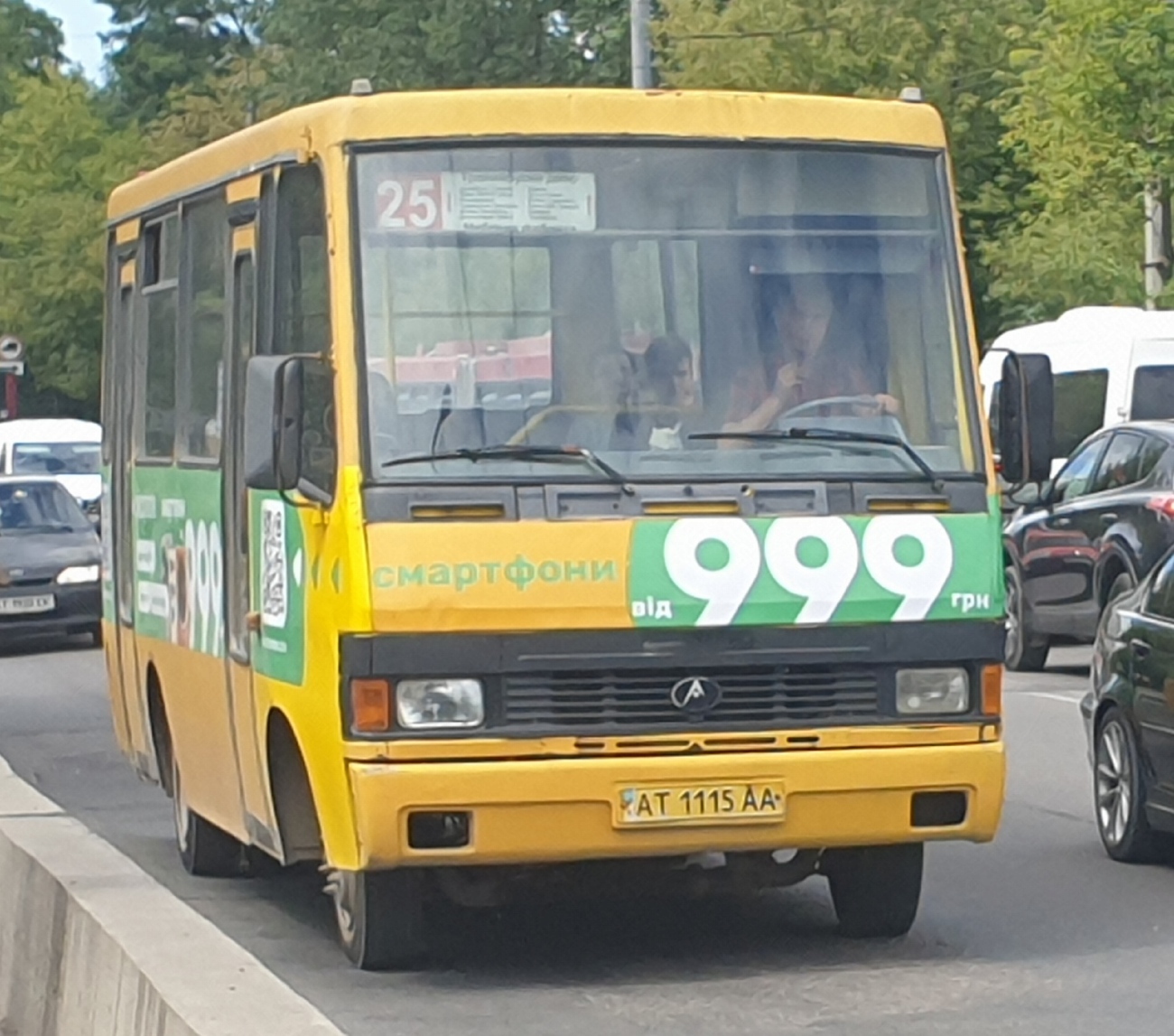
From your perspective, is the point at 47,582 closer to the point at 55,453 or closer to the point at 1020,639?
the point at 1020,639

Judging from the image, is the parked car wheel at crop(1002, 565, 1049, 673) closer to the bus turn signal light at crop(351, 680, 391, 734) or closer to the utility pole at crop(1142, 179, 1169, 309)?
the utility pole at crop(1142, 179, 1169, 309)

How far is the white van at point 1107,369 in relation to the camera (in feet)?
84.7

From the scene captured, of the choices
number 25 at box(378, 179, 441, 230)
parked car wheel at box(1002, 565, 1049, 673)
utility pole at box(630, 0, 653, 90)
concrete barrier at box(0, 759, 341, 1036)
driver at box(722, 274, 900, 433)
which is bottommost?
parked car wheel at box(1002, 565, 1049, 673)

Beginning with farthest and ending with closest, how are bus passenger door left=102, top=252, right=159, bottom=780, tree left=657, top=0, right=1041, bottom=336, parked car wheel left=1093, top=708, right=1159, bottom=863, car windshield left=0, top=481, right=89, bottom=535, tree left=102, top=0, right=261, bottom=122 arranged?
1. tree left=102, top=0, right=261, bottom=122
2. tree left=657, top=0, right=1041, bottom=336
3. car windshield left=0, top=481, right=89, bottom=535
4. bus passenger door left=102, top=252, right=159, bottom=780
5. parked car wheel left=1093, top=708, right=1159, bottom=863

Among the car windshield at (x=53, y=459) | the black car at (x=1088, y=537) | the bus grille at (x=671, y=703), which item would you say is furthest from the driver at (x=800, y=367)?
the car windshield at (x=53, y=459)

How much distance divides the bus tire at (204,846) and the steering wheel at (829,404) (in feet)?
11.4

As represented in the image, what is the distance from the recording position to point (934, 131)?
31.5ft

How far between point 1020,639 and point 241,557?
12815 mm

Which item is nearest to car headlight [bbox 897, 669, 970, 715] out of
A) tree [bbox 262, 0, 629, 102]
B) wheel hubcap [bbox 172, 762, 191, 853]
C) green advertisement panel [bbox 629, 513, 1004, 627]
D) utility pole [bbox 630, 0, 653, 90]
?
green advertisement panel [bbox 629, 513, 1004, 627]

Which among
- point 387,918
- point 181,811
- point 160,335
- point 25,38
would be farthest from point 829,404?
point 25,38

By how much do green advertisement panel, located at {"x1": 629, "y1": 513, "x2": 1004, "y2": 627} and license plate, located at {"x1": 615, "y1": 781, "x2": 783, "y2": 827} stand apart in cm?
46

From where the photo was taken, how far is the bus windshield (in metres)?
8.98

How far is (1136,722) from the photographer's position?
463 inches

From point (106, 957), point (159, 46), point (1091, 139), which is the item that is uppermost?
point (159, 46)
